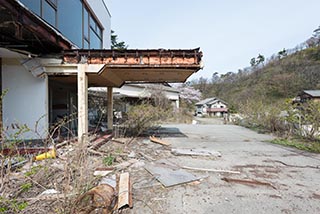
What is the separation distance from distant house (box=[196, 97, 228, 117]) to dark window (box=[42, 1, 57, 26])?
122ft

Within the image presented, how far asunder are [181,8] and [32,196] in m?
10.2

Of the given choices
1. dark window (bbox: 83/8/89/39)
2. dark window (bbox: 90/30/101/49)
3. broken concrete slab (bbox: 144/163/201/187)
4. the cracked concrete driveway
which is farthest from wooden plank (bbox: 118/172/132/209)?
dark window (bbox: 90/30/101/49)

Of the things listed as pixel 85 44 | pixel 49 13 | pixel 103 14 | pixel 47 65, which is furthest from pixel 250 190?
pixel 103 14

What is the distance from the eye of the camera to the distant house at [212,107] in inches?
1618

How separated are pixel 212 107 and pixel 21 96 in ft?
129

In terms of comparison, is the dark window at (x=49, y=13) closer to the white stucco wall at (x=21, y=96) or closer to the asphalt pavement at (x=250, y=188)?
the white stucco wall at (x=21, y=96)

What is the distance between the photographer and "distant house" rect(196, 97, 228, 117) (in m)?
41.1

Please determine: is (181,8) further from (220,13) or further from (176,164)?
(176,164)

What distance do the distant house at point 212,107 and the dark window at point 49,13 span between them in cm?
3710

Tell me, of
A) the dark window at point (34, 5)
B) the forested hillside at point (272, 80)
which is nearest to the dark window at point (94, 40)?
the dark window at point (34, 5)

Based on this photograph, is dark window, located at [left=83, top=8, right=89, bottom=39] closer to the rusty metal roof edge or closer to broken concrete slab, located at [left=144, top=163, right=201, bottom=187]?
the rusty metal roof edge

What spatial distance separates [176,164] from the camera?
4.80 metres

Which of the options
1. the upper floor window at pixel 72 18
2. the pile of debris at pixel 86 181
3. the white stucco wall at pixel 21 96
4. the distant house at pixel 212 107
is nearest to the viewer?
the pile of debris at pixel 86 181

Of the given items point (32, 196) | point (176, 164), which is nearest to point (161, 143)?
point (176, 164)
